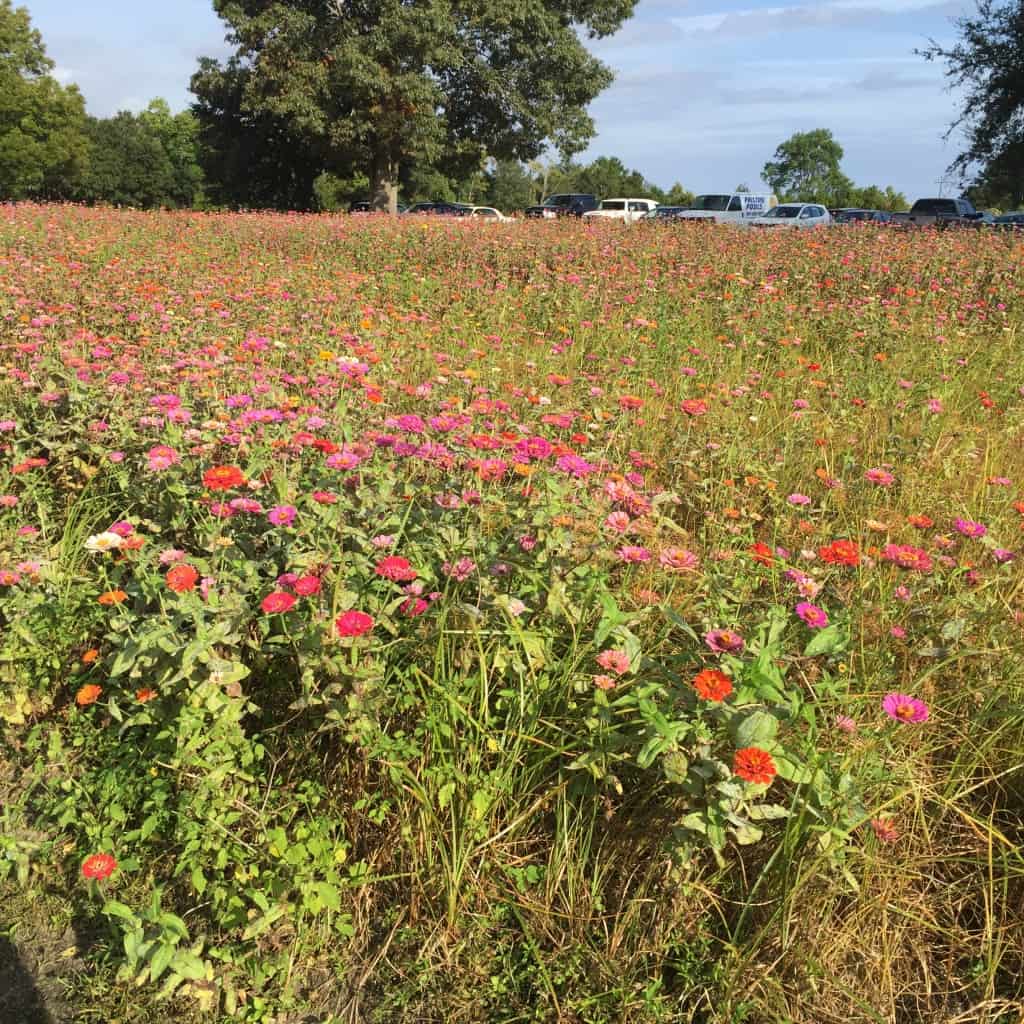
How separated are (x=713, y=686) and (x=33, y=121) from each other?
47.1 meters

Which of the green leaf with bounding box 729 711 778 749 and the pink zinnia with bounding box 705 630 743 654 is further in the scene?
the pink zinnia with bounding box 705 630 743 654

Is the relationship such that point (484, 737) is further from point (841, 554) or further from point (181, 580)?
point (841, 554)

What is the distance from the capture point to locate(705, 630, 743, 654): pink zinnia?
5.04ft

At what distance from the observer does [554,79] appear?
2295 centimetres

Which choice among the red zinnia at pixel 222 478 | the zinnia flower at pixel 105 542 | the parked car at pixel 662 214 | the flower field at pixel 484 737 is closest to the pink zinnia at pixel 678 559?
the flower field at pixel 484 737

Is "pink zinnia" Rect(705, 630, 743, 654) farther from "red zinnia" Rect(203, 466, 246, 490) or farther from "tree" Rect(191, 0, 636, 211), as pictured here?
"tree" Rect(191, 0, 636, 211)

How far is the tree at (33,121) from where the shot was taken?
3634 centimetres

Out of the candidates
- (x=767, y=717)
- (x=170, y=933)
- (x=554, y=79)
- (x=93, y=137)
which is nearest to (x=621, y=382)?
(x=767, y=717)

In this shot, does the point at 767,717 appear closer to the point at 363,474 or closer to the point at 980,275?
the point at 363,474

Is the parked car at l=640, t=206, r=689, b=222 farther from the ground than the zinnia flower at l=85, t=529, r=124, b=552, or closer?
farther from the ground

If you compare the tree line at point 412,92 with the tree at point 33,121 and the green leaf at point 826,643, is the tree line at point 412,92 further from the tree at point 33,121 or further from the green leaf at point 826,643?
the green leaf at point 826,643

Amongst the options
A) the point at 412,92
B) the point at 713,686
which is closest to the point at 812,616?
the point at 713,686

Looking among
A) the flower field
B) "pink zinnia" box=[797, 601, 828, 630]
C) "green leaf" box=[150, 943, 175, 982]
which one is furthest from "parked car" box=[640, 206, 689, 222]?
"green leaf" box=[150, 943, 175, 982]

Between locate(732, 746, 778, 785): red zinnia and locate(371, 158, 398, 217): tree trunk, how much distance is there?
25.2m
